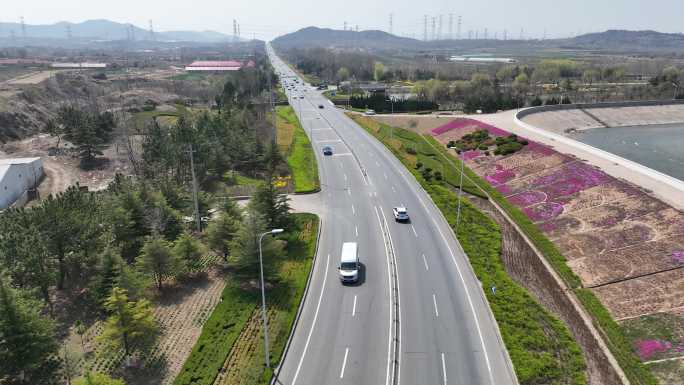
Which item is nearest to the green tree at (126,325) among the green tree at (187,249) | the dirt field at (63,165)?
the green tree at (187,249)

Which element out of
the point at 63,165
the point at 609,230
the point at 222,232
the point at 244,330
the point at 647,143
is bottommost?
the point at 244,330

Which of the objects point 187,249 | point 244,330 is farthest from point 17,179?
point 244,330

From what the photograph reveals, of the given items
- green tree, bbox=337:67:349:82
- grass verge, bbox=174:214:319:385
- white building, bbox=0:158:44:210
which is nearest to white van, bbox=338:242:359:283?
grass verge, bbox=174:214:319:385

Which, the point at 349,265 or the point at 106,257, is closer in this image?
the point at 106,257

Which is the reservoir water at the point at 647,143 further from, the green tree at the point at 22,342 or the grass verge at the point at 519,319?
the green tree at the point at 22,342

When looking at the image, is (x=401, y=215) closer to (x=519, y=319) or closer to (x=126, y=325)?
(x=519, y=319)

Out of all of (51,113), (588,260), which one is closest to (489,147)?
(588,260)

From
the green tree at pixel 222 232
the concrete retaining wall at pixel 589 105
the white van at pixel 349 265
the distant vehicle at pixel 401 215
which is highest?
the concrete retaining wall at pixel 589 105
